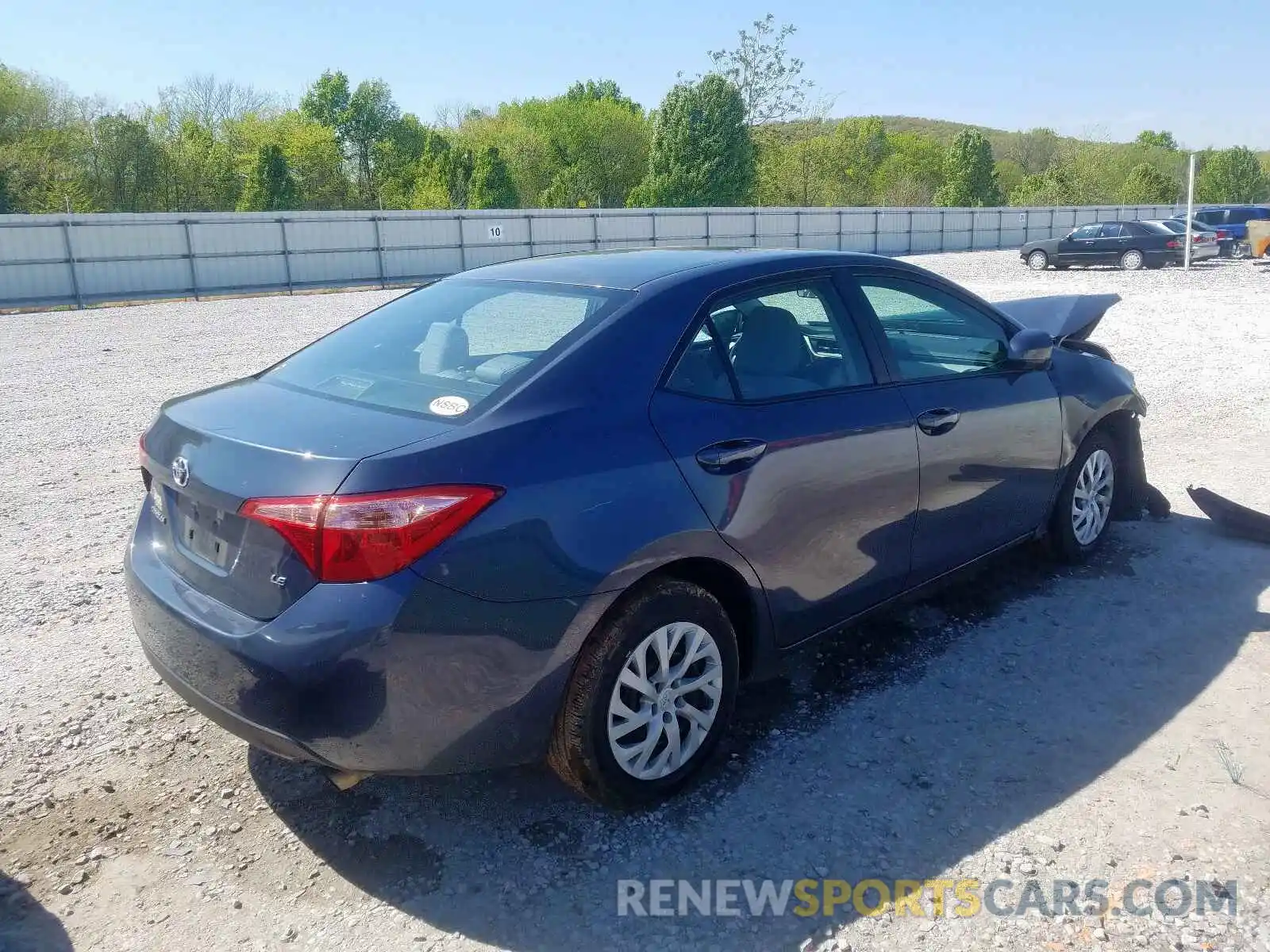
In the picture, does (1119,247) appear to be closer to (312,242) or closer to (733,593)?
(312,242)

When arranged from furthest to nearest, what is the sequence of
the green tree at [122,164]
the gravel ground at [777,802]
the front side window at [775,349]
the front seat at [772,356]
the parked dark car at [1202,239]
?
the green tree at [122,164]
the parked dark car at [1202,239]
the front seat at [772,356]
the front side window at [775,349]
the gravel ground at [777,802]

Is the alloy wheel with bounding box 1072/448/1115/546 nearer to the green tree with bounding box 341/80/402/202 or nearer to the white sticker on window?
the white sticker on window

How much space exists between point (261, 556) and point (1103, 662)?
10.4ft

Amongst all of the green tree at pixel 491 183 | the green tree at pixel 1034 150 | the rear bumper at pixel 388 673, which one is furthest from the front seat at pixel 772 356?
the green tree at pixel 1034 150

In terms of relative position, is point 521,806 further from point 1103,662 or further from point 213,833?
point 1103,662

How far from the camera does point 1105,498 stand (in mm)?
5133

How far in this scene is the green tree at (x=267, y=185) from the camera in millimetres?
50688

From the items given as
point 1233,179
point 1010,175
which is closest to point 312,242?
point 1233,179

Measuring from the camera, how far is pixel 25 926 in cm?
263

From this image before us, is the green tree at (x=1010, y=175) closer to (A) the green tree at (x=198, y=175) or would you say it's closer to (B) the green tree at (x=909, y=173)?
(B) the green tree at (x=909, y=173)

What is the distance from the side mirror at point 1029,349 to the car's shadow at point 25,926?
3.89 m

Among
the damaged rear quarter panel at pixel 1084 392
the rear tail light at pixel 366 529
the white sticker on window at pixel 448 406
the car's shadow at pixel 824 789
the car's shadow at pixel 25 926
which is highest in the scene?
the white sticker on window at pixel 448 406

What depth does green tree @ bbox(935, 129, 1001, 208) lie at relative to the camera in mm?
65250

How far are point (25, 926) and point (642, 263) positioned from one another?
8.81 feet
